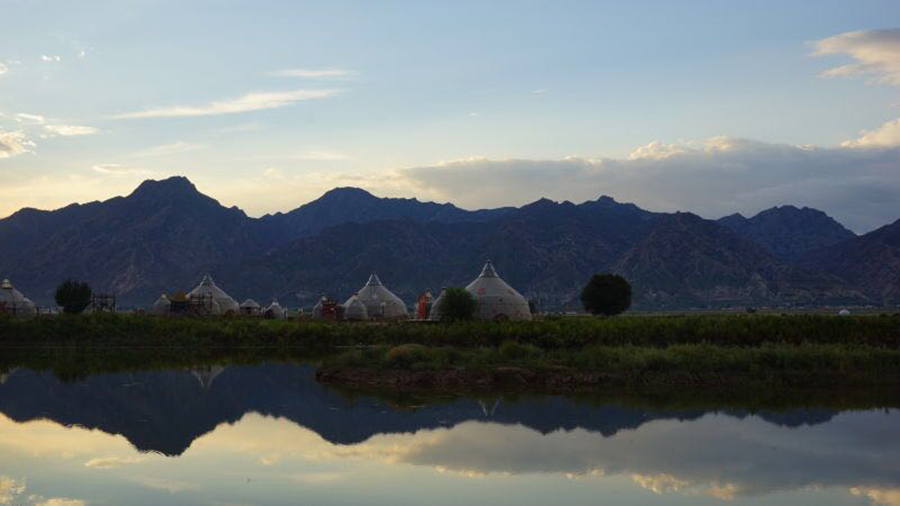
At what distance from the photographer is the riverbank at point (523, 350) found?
131ft

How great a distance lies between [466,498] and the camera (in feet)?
63.8

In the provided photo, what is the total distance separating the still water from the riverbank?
5.15 m

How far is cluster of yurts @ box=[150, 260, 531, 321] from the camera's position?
75.0m

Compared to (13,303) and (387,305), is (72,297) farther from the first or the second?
(387,305)

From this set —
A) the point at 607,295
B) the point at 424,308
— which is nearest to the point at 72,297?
the point at 424,308

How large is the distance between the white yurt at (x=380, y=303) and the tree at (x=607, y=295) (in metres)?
19.2

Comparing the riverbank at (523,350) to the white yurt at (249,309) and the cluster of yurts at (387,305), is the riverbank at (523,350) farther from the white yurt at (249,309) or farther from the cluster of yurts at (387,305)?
the white yurt at (249,309)

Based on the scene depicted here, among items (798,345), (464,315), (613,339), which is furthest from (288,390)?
(464,315)

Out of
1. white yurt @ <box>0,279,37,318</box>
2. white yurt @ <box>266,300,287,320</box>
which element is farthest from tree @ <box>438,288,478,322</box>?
white yurt @ <box>0,279,37,318</box>

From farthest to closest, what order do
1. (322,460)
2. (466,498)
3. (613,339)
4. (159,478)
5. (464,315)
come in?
(464,315) < (613,339) < (322,460) < (159,478) < (466,498)

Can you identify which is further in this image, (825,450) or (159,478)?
(825,450)


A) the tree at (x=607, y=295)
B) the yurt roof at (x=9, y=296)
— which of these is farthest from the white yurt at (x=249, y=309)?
the tree at (x=607, y=295)

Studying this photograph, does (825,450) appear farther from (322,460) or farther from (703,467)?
(322,460)

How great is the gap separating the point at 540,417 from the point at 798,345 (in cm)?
2194
